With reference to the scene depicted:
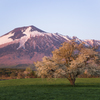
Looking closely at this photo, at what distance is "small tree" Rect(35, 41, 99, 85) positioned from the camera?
115 feet

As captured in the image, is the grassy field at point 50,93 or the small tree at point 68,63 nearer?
the grassy field at point 50,93

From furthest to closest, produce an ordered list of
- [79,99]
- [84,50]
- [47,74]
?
1. [84,50]
2. [47,74]
3. [79,99]

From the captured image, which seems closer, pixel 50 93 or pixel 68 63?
pixel 50 93

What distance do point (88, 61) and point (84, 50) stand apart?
111 inches

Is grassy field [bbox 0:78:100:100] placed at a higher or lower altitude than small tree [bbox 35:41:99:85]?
lower

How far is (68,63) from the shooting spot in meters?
37.6

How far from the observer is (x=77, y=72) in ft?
118

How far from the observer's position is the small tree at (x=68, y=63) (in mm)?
35094

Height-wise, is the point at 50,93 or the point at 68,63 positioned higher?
the point at 68,63

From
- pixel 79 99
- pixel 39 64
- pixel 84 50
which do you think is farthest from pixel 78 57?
pixel 79 99

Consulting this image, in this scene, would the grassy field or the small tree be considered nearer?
the grassy field

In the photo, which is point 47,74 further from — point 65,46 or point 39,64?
point 65,46

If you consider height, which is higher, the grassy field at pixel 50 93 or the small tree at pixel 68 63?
the small tree at pixel 68 63

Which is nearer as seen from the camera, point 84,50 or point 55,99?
point 55,99
